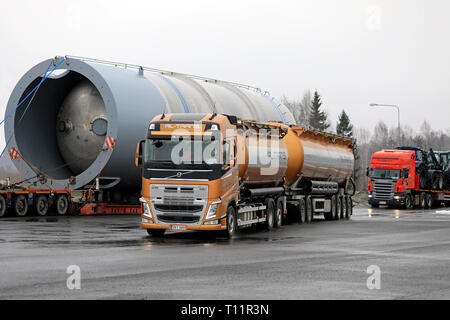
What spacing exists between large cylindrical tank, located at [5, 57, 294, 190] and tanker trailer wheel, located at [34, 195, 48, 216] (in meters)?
1.22

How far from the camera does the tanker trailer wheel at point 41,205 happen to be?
1220 inches

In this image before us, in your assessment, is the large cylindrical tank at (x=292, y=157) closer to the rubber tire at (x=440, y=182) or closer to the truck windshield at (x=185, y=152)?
the truck windshield at (x=185, y=152)

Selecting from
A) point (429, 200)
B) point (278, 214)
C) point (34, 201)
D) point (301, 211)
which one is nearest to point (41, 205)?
point (34, 201)

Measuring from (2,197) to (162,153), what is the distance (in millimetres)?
10988

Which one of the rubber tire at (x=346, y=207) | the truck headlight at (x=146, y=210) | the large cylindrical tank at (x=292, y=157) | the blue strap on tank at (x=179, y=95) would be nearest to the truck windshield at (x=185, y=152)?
the truck headlight at (x=146, y=210)

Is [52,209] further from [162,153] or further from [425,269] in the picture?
[425,269]

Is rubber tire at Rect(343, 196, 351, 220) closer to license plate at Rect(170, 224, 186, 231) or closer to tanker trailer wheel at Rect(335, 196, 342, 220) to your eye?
tanker trailer wheel at Rect(335, 196, 342, 220)

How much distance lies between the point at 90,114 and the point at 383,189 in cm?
2399

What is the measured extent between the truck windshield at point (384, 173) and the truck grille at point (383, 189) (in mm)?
388

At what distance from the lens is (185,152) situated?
2089 centimetres

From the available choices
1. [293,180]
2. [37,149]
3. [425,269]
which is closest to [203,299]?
[425,269]

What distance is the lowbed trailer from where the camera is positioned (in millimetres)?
29719

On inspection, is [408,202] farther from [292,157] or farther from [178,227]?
[178,227]

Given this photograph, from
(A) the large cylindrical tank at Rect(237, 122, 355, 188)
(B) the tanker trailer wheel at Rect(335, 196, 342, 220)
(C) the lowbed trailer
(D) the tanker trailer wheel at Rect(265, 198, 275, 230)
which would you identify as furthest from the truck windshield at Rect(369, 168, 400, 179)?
(D) the tanker trailer wheel at Rect(265, 198, 275, 230)
